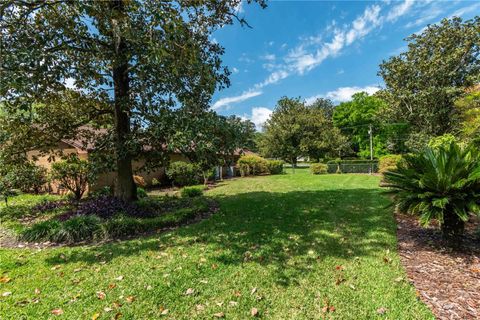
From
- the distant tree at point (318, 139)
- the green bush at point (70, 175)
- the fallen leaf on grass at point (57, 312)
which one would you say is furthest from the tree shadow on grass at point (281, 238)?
the distant tree at point (318, 139)

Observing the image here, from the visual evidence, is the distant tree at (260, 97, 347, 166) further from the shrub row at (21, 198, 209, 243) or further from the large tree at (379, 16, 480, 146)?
the shrub row at (21, 198, 209, 243)

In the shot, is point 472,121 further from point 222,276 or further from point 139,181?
point 139,181

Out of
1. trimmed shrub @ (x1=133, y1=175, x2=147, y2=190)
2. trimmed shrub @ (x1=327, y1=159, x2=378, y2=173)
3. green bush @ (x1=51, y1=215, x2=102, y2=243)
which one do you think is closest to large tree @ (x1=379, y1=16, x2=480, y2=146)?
trimmed shrub @ (x1=327, y1=159, x2=378, y2=173)

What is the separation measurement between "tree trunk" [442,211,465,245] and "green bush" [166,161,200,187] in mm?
12457

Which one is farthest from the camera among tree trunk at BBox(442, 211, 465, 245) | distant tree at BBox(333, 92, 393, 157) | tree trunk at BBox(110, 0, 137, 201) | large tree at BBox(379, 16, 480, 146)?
distant tree at BBox(333, 92, 393, 157)

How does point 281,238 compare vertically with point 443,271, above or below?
above

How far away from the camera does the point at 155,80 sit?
6344mm

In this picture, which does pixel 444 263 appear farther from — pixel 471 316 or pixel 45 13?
pixel 45 13

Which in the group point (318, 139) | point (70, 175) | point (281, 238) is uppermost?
point (318, 139)

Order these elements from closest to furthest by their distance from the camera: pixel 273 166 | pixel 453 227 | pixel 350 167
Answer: pixel 453 227
pixel 273 166
pixel 350 167

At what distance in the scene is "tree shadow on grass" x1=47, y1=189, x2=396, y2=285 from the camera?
14.2 ft

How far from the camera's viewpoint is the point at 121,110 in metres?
6.89

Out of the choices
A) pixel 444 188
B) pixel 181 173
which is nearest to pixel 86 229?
→ pixel 444 188

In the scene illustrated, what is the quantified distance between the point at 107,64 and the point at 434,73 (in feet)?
73.6
